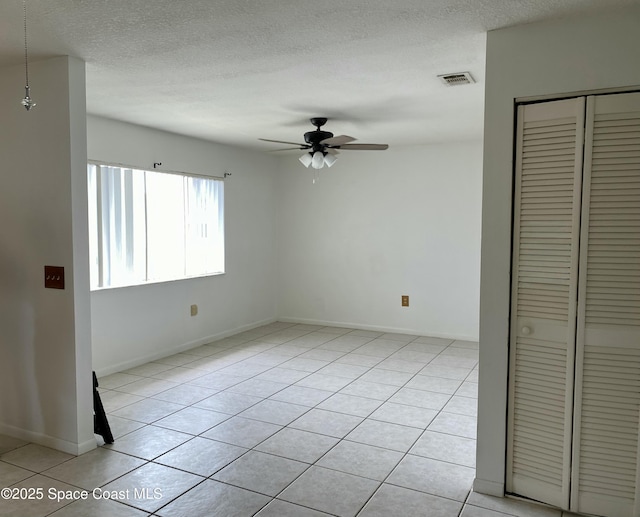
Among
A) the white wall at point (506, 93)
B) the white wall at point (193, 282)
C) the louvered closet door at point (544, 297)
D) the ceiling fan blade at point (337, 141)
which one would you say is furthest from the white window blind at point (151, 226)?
the louvered closet door at point (544, 297)

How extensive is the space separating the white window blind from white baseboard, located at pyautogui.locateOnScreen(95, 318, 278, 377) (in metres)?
0.72

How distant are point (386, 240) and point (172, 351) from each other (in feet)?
9.09

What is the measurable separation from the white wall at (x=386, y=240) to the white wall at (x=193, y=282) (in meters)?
0.38

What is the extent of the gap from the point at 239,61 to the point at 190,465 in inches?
88.6

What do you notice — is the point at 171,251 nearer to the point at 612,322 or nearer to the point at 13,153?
the point at 13,153

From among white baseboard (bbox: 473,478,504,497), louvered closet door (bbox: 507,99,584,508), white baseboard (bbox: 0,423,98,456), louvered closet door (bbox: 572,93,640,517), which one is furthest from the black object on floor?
louvered closet door (bbox: 572,93,640,517)

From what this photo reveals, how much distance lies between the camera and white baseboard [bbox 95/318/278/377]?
436 cm

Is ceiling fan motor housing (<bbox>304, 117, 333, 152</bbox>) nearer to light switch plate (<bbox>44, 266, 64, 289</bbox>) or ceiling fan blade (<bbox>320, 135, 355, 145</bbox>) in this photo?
ceiling fan blade (<bbox>320, 135, 355, 145</bbox>)

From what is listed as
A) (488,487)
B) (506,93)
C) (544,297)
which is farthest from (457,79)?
(488,487)

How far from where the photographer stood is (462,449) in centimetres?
294

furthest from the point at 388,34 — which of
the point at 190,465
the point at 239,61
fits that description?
the point at 190,465

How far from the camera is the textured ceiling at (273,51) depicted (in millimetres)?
2072

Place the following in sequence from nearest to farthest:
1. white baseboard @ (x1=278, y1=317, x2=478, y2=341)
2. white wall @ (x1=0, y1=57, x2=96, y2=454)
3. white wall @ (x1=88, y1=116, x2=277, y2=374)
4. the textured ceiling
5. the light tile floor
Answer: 1. the textured ceiling
2. the light tile floor
3. white wall @ (x1=0, y1=57, x2=96, y2=454)
4. white wall @ (x1=88, y1=116, x2=277, y2=374)
5. white baseboard @ (x1=278, y1=317, x2=478, y2=341)

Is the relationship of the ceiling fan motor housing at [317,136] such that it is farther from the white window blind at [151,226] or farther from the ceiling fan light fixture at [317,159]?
the white window blind at [151,226]
